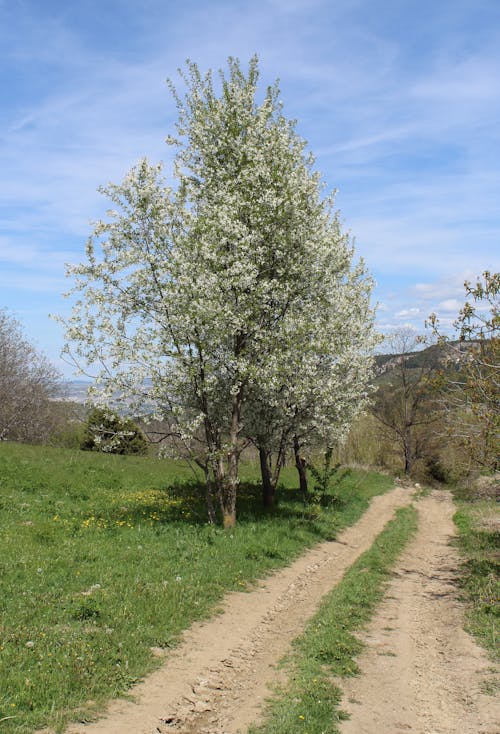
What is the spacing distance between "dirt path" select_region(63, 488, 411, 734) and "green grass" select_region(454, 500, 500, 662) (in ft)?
11.0

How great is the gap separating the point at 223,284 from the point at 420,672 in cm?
1082

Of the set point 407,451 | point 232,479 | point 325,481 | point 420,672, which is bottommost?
point 420,672

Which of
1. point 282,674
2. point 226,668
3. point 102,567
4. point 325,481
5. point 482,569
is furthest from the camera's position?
point 325,481

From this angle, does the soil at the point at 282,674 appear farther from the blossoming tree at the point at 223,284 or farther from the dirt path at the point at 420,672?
the blossoming tree at the point at 223,284

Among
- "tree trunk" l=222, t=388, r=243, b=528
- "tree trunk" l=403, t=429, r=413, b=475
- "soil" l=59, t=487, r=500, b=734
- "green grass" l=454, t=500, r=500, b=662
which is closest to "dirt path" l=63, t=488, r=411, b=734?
"soil" l=59, t=487, r=500, b=734

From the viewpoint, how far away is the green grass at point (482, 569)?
11109 mm

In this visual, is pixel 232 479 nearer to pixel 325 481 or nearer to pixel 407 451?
pixel 325 481

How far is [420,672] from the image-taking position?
359 inches

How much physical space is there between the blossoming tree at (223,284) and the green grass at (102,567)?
273 centimetres

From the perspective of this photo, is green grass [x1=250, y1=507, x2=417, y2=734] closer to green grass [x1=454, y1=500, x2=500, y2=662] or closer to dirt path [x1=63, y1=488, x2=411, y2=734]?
dirt path [x1=63, y1=488, x2=411, y2=734]

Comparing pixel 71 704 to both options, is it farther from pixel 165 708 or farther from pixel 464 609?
Result: pixel 464 609

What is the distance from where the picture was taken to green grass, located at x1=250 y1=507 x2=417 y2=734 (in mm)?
7254

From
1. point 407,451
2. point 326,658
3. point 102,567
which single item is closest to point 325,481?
point 102,567

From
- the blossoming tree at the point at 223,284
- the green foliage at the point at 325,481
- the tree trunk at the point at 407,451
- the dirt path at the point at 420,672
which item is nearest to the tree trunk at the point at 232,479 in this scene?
the blossoming tree at the point at 223,284
